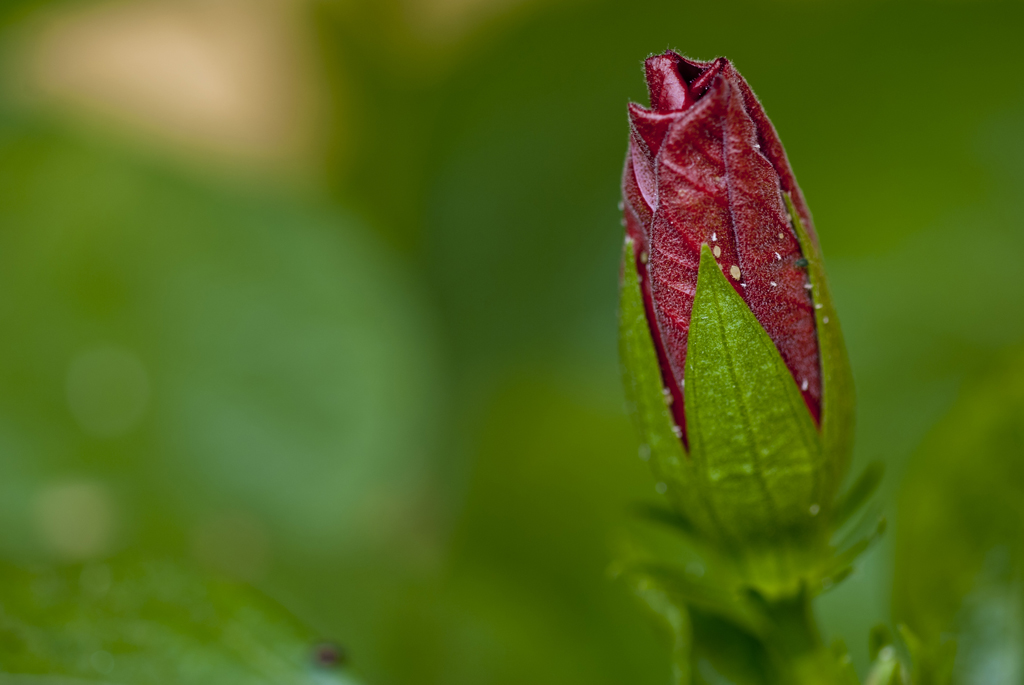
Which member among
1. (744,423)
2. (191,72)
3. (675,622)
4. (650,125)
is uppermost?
(191,72)

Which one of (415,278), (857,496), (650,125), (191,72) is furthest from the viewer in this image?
(191,72)

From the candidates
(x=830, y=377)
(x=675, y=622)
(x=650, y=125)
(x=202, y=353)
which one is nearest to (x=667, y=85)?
(x=650, y=125)

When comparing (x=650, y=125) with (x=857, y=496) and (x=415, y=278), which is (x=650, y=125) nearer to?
(x=857, y=496)

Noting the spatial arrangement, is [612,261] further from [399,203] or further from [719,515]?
[719,515]

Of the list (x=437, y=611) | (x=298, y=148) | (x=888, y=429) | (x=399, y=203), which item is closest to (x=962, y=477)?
(x=888, y=429)

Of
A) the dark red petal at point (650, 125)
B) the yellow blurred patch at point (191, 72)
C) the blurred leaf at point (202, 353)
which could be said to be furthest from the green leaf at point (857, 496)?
the yellow blurred patch at point (191, 72)
